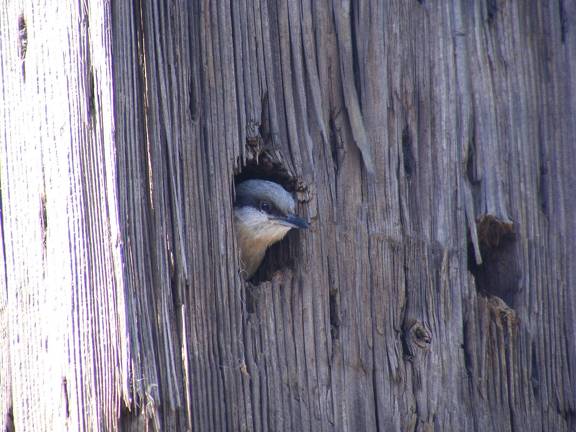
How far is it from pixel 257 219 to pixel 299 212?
712mm

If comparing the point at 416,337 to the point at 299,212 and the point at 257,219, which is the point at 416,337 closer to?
the point at 299,212

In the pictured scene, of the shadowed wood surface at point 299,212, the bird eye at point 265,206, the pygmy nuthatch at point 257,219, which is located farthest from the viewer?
the bird eye at point 265,206

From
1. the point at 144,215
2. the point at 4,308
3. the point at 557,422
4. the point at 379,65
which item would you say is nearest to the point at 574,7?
the point at 379,65

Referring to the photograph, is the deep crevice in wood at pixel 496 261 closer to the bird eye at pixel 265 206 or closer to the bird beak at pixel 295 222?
the bird beak at pixel 295 222

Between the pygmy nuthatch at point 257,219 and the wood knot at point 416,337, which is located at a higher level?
the pygmy nuthatch at point 257,219

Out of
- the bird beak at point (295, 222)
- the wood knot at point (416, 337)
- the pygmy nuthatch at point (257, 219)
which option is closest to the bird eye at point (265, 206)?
the pygmy nuthatch at point (257, 219)

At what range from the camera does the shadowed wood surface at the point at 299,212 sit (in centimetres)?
283

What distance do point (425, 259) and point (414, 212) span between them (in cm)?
17

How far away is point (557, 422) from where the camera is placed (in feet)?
11.6

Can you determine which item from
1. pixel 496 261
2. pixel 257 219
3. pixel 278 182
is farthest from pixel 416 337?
pixel 257 219

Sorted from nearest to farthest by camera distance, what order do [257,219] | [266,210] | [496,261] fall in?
1. [496,261]
2. [266,210]
3. [257,219]

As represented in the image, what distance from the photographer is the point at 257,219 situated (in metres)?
4.07

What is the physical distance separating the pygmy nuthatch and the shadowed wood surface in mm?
115

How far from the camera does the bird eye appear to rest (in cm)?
387
